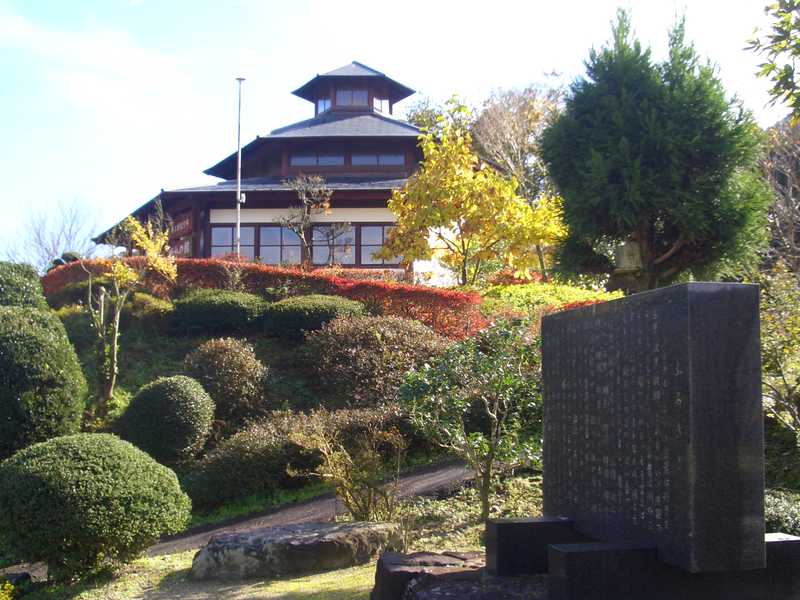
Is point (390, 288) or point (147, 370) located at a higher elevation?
point (390, 288)

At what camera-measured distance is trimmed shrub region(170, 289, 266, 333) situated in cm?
1717

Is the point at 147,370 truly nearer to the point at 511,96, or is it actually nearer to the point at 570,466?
the point at 570,466

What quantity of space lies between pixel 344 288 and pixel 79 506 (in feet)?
33.5

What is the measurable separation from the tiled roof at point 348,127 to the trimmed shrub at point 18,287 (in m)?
15.6

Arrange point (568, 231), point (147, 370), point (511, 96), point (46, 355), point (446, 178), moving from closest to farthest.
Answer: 1. point (46, 355)
2. point (568, 231)
3. point (147, 370)
4. point (446, 178)
5. point (511, 96)

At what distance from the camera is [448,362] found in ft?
28.8

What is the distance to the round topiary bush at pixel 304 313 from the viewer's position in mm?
16078

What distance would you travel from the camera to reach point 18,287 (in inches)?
617

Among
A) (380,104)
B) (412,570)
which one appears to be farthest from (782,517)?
(380,104)

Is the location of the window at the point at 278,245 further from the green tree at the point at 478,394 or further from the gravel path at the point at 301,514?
the green tree at the point at 478,394

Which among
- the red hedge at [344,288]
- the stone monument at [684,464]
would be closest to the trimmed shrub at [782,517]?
the stone monument at [684,464]

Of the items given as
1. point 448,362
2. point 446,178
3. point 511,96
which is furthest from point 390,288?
point 511,96

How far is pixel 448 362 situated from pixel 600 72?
17.6ft

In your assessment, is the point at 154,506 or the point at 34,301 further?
the point at 34,301
